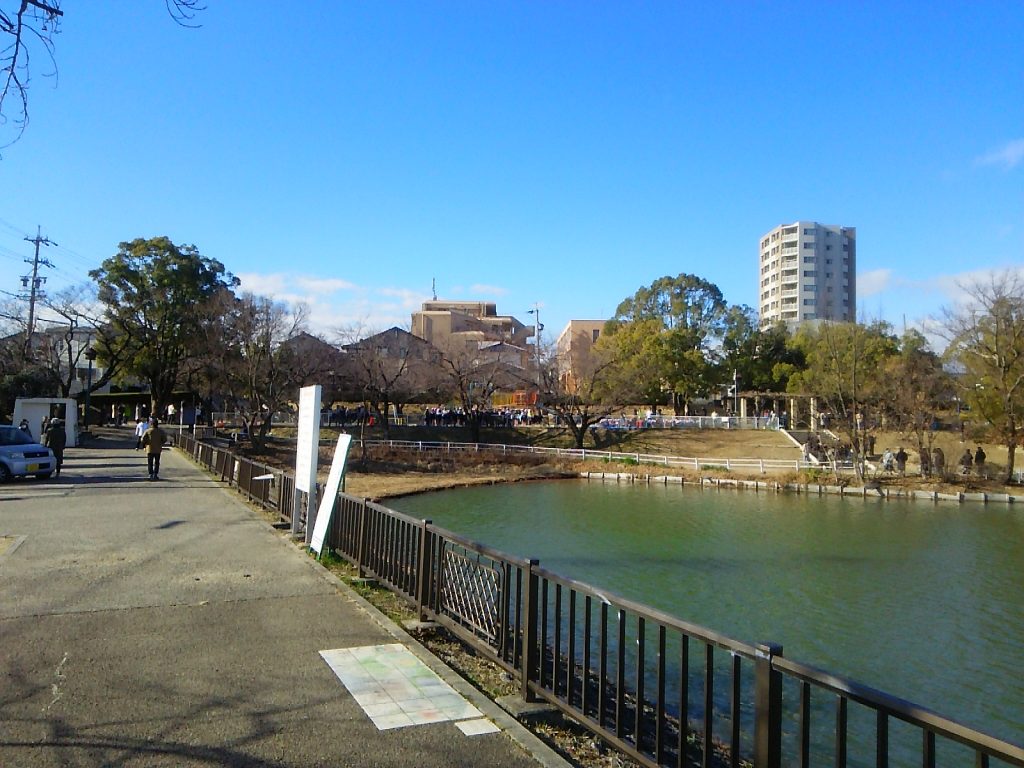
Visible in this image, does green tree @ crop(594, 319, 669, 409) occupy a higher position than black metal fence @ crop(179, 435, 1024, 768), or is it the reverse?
green tree @ crop(594, 319, 669, 409)

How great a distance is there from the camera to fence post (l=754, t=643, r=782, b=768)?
10.1ft

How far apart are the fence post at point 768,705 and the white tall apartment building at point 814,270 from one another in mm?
96092

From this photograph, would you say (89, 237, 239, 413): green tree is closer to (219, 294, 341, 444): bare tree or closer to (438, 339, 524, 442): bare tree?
(219, 294, 341, 444): bare tree

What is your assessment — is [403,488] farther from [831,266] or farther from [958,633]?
[831,266]

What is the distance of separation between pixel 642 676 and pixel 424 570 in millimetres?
2521

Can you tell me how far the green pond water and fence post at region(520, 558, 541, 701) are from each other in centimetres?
534

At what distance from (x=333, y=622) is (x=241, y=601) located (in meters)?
1.14

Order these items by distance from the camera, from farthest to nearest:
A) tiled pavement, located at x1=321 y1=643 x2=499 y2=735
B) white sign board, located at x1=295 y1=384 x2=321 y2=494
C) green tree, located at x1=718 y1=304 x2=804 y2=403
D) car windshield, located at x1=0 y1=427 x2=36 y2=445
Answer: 1. green tree, located at x1=718 y1=304 x2=804 y2=403
2. car windshield, located at x1=0 y1=427 x2=36 y2=445
3. white sign board, located at x1=295 y1=384 x2=321 y2=494
4. tiled pavement, located at x1=321 y1=643 x2=499 y2=735

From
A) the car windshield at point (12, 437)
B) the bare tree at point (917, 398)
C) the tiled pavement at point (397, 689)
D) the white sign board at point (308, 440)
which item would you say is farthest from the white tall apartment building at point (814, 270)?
the tiled pavement at point (397, 689)

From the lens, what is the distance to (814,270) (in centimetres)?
9488

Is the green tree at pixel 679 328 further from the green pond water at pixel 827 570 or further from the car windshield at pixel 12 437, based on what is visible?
the car windshield at pixel 12 437

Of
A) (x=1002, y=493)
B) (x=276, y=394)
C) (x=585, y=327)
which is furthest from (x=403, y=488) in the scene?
(x=585, y=327)

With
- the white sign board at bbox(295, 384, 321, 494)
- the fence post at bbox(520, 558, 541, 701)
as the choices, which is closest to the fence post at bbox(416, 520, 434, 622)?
the fence post at bbox(520, 558, 541, 701)

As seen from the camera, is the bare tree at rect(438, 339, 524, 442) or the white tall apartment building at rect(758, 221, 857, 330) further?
the white tall apartment building at rect(758, 221, 857, 330)
